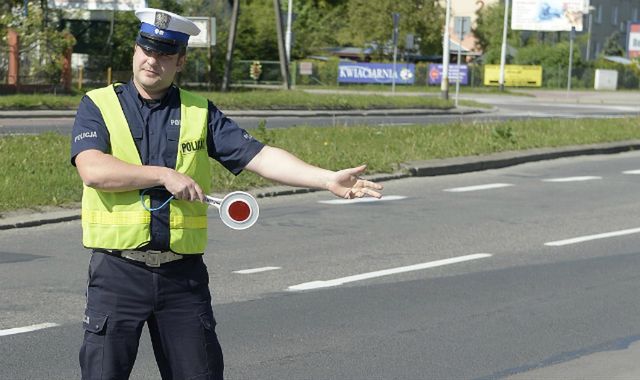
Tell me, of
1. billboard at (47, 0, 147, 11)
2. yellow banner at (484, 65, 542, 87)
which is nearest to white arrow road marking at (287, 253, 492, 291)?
billboard at (47, 0, 147, 11)

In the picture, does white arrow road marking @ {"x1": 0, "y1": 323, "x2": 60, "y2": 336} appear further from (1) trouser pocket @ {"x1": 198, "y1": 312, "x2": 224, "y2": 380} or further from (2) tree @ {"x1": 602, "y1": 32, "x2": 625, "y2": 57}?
(2) tree @ {"x1": 602, "y1": 32, "x2": 625, "y2": 57}

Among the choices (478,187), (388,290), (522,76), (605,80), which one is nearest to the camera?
(388,290)

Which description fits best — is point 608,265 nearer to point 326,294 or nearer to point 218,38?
point 326,294

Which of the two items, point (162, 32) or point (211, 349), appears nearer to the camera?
point (162, 32)

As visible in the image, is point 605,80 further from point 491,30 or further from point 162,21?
point 162,21

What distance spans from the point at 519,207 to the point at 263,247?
4658 mm

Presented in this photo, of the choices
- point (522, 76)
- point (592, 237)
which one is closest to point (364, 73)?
point (522, 76)

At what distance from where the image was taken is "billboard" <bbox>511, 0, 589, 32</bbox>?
3359 inches

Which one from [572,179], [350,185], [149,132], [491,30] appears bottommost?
[572,179]

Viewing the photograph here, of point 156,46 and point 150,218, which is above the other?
point 156,46

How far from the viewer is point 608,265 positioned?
35.8 ft

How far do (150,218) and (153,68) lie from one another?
511mm

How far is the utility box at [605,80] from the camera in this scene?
80438mm

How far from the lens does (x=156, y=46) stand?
14.5ft
